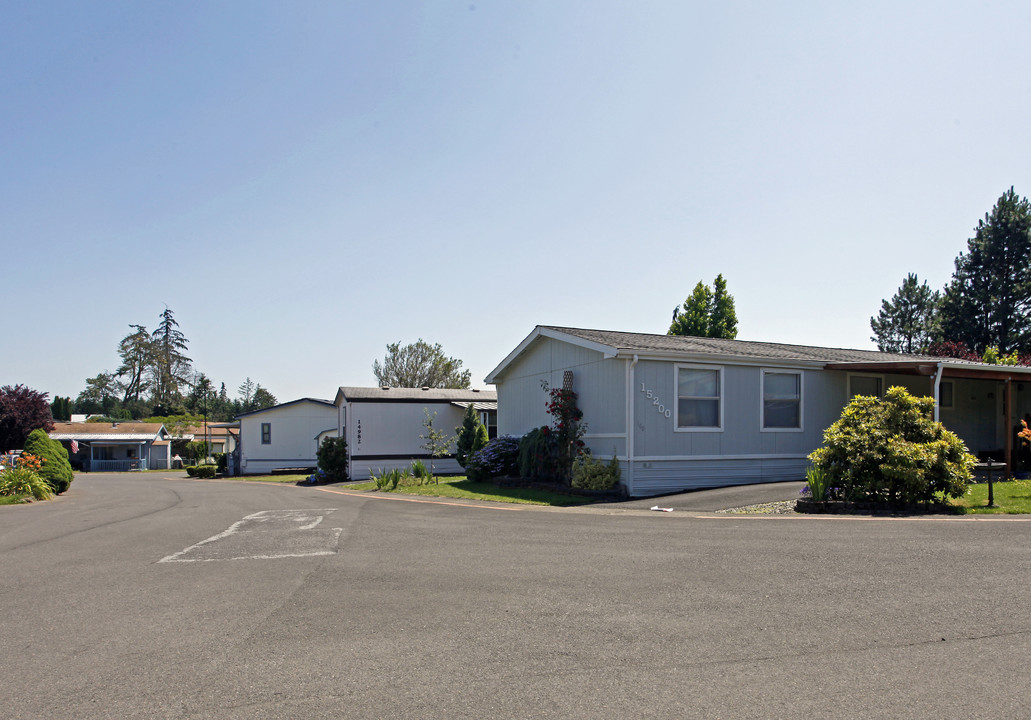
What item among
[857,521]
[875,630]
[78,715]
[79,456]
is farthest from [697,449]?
[79,456]

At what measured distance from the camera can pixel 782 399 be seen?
59.6ft

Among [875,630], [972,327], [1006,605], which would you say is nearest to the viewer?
[875,630]

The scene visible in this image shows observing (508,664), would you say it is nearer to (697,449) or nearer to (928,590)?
(928,590)

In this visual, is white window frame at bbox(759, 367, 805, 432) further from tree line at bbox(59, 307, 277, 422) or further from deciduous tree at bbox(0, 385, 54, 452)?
tree line at bbox(59, 307, 277, 422)

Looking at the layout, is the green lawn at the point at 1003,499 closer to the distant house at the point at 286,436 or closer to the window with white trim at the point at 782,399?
the window with white trim at the point at 782,399

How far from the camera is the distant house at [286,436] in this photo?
134 ft

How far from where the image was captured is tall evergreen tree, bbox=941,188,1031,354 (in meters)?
45.7

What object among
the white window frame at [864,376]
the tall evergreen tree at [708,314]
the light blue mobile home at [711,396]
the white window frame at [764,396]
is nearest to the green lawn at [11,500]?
the light blue mobile home at [711,396]

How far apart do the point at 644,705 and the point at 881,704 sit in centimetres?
125

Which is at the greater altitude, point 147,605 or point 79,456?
point 147,605

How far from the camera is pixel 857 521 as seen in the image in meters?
11.1

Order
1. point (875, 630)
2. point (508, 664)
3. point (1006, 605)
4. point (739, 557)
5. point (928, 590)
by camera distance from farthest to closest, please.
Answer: point (739, 557) < point (928, 590) < point (1006, 605) < point (875, 630) < point (508, 664)

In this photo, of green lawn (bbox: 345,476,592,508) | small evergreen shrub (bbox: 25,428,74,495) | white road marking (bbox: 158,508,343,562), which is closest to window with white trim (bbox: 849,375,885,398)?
green lawn (bbox: 345,476,592,508)

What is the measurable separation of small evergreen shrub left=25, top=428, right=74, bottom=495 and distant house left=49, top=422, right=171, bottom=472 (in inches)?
1462
